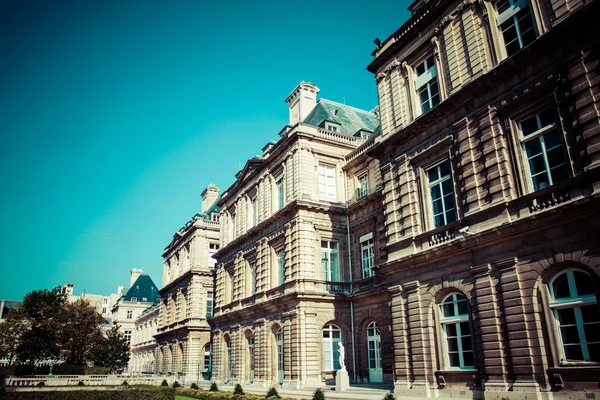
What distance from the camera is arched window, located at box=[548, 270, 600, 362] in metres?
12.5

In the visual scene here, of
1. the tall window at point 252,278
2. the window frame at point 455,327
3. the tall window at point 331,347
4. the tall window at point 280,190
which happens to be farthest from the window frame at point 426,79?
the tall window at point 252,278

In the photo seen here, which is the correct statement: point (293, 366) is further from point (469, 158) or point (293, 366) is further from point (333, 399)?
point (469, 158)

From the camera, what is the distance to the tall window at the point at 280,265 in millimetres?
31234

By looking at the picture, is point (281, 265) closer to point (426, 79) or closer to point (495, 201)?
point (426, 79)

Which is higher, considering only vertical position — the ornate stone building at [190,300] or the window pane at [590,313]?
the ornate stone building at [190,300]

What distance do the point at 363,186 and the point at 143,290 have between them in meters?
68.6

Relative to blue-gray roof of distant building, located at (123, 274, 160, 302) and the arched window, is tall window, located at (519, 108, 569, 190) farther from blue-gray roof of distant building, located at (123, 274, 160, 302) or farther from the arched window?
blue-gray roof of distant building, located at (123, 274, 160, 302)

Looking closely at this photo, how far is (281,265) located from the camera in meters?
31.5

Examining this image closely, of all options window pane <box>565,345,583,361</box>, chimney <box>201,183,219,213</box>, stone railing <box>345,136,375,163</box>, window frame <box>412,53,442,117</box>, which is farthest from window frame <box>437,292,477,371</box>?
chimney <box>201,183,219,213</box>

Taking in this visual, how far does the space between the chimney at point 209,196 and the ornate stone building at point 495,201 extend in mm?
38987

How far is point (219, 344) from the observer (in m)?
38.2

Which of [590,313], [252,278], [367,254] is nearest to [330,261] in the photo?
[367,254]

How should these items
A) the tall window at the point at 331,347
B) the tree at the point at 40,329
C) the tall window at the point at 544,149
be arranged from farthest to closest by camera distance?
1. the tree at the point at 40,329
2. the tall window at the point at 331,347
3. the tall window at the point at 544,149

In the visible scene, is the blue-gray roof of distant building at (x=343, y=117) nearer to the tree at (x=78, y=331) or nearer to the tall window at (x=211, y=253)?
the tall window at (x=211, y=253)
